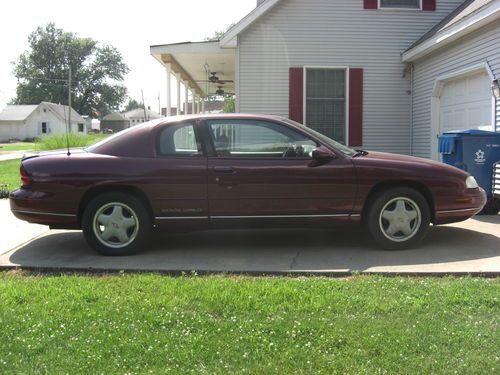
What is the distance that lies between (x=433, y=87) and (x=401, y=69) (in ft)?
4.46

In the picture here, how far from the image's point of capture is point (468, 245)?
6.44 metres

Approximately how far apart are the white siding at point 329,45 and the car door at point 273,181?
713 cm

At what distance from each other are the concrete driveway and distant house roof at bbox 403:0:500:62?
395cm

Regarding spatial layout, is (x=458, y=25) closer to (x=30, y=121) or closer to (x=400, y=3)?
(x=400, y=3)

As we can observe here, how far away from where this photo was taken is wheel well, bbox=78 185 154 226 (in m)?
6.03

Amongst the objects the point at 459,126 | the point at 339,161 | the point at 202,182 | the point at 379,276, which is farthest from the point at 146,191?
the point at 459,126

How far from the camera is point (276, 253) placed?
6.18 m

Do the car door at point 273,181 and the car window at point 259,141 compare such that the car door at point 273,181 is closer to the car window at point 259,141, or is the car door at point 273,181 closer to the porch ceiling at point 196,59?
the car window at point 259,141

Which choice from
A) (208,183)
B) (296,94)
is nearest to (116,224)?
(208,183)

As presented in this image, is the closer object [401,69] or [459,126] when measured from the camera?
[459,126]

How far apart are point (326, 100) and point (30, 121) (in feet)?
224

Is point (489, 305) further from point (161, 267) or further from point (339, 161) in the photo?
point (161, 267)

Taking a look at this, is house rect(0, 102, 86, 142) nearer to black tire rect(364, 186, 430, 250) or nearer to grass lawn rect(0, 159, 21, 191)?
grass lawn rect(0, 159, 21, 191)

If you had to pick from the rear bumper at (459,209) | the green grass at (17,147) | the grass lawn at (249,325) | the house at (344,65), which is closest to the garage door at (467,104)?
the house at (344,65)
